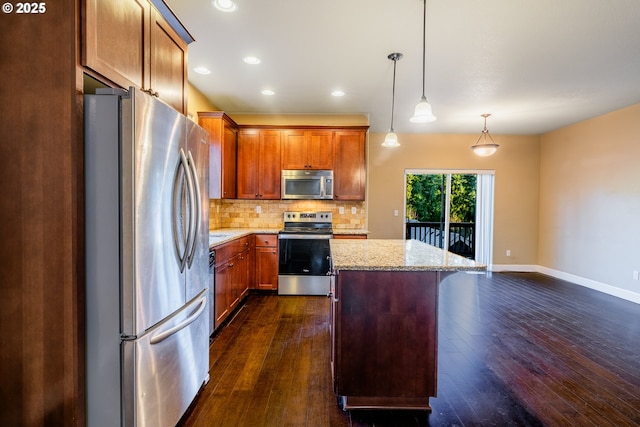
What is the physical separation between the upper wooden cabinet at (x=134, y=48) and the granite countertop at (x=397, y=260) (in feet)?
4.81

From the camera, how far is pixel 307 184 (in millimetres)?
4430

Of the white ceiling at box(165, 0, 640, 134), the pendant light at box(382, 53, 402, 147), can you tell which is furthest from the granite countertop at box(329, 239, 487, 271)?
the white ceiling at box(165, 0, 640, 134)

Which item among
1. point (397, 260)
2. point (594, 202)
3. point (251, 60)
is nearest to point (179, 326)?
point (397, 260)

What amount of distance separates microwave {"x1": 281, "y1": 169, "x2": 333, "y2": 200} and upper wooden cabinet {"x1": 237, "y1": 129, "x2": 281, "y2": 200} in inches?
5.8

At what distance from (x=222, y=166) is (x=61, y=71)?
2754 mm

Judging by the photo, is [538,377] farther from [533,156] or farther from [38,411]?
[533,156]

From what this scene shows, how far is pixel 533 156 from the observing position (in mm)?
5844

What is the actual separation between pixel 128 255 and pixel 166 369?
0.66 meters

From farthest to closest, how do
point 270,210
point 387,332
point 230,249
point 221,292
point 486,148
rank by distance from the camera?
point 270,210, point 486,148, point 230,249, point 221,292, point 387,332

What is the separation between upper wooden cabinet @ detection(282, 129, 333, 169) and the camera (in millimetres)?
4465

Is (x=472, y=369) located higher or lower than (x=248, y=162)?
lower

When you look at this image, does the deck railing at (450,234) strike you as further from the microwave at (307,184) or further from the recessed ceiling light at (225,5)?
the recessed ceiling light at (225,5)

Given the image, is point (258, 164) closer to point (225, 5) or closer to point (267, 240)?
point (267, 240)

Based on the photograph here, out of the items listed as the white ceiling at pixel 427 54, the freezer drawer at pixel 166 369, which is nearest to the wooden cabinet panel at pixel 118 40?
the white ceiling at pixel 427 54
